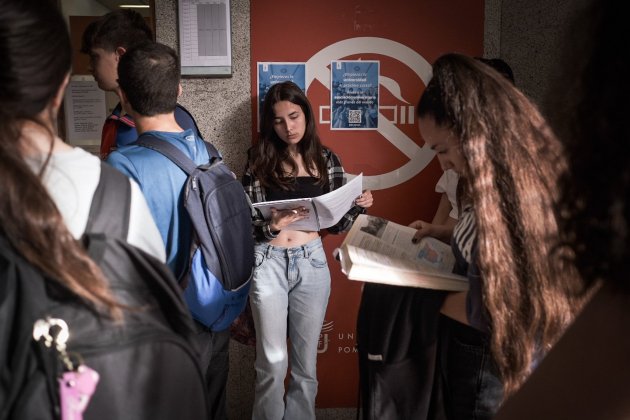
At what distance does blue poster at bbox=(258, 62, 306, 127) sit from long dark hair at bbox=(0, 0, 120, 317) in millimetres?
2184

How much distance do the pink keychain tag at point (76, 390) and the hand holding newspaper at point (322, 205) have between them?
151 cm

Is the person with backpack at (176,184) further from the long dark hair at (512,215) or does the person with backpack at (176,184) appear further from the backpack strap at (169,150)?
the long dark hair at (512,215)

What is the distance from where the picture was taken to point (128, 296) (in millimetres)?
826

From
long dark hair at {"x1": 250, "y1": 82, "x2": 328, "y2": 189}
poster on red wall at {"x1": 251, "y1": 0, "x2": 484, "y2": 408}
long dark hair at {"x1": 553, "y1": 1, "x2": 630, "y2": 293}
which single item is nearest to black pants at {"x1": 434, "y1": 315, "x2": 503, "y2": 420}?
long dark hair at {"x1": 553, "y1": 1, "x2": 630, "y2": 293}

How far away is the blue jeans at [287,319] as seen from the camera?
2.68 meters

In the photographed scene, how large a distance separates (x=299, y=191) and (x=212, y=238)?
3.38ft

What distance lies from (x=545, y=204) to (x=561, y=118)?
2.27 ft

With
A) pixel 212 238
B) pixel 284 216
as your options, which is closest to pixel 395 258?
pixel 212 238

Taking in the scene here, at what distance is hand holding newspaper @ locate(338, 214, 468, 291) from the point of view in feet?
4.70

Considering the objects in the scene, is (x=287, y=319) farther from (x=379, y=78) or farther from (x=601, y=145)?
(x=601, y=145)

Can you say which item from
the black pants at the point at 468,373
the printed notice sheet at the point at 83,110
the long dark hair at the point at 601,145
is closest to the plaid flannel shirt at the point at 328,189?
the printed notice sheet at the point at 83,110

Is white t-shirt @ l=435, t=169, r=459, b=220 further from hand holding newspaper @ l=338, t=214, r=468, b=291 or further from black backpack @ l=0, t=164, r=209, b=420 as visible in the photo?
black backpack @ l=0, t=164, r=209, b=420

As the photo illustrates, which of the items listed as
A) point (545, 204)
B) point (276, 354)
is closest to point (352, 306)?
point (276, 354)

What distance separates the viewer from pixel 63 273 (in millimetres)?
746
